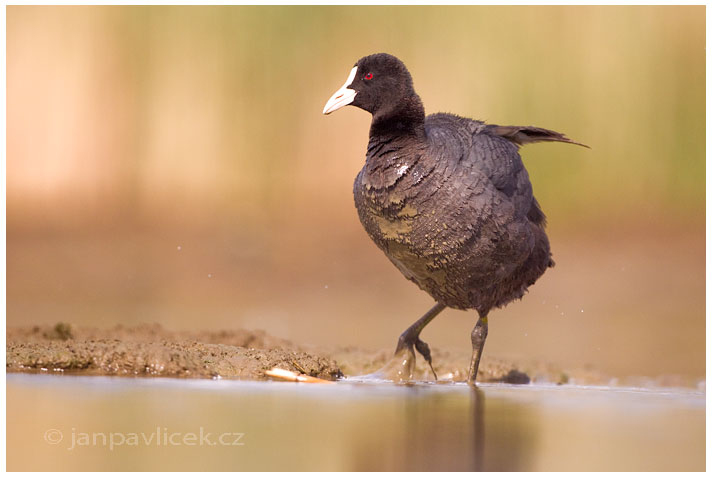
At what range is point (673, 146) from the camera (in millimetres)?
10352

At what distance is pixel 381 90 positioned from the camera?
19.9ft

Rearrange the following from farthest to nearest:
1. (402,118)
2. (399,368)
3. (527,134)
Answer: (399,368) → (527,134) → (402,118)

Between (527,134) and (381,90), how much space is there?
3.58 ft

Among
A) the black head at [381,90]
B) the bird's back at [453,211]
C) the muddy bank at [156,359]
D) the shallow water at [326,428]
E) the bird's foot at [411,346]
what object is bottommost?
the bird's foot at [411,346]

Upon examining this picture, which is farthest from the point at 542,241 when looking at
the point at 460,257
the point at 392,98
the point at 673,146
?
the point at 673,146

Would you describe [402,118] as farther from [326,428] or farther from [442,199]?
[326,428]

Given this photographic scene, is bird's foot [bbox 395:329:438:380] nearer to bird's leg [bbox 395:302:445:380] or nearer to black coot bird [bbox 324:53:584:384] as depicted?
bird's leg [bbox 395:302:445:380]

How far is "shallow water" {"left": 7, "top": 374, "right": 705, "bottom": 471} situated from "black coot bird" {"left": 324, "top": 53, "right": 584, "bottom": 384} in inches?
35.8

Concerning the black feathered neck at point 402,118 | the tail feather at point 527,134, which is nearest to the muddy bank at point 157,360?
the black feathered neck at point 402,118

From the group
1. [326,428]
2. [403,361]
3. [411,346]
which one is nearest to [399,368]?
[403,361]

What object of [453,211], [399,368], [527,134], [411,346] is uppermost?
[527,134]

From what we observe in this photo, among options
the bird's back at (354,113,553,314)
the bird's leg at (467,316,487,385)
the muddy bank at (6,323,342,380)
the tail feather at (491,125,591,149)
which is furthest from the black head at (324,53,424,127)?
the muddy bank at (6,323,342,380)

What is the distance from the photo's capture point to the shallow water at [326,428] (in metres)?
3.75

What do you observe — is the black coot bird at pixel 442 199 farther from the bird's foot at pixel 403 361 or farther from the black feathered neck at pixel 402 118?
the bird's foot at pixel 403 361
